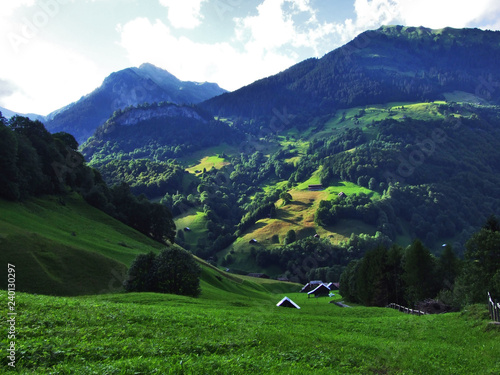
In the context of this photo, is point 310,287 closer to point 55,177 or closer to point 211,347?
point 55,177

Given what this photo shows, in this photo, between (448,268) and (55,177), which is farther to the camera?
(55,177)

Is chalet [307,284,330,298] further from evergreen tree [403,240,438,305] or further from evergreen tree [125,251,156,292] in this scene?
evergreen tree [125,251,156,292]

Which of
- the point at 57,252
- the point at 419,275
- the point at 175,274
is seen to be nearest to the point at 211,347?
the point at 175,274

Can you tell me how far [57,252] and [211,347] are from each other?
42.6 metres

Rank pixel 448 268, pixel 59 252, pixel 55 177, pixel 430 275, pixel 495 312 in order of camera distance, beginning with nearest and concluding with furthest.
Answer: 1. pixel 495 312
2. pixel 59 252
3. pixel 430 275
4. pixel 448 268
5. pixel 55 177

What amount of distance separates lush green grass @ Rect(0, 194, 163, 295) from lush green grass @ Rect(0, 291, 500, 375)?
26.3 m

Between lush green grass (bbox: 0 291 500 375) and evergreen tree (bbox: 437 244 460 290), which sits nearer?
lush green grass (bbox: 0 291 500 375)

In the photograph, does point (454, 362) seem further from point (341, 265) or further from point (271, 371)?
point (341, 265)

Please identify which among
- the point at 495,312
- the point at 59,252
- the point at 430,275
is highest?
the point at 59,252

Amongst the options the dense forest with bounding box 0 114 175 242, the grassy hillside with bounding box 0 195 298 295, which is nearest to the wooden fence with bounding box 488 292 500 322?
the grassy hillside with bounding box 0 195 298 295

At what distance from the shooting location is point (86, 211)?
9481cm

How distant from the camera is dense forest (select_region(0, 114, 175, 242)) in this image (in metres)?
76.4

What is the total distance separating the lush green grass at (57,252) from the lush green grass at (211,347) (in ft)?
86.4

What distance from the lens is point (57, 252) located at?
50.8 meters
